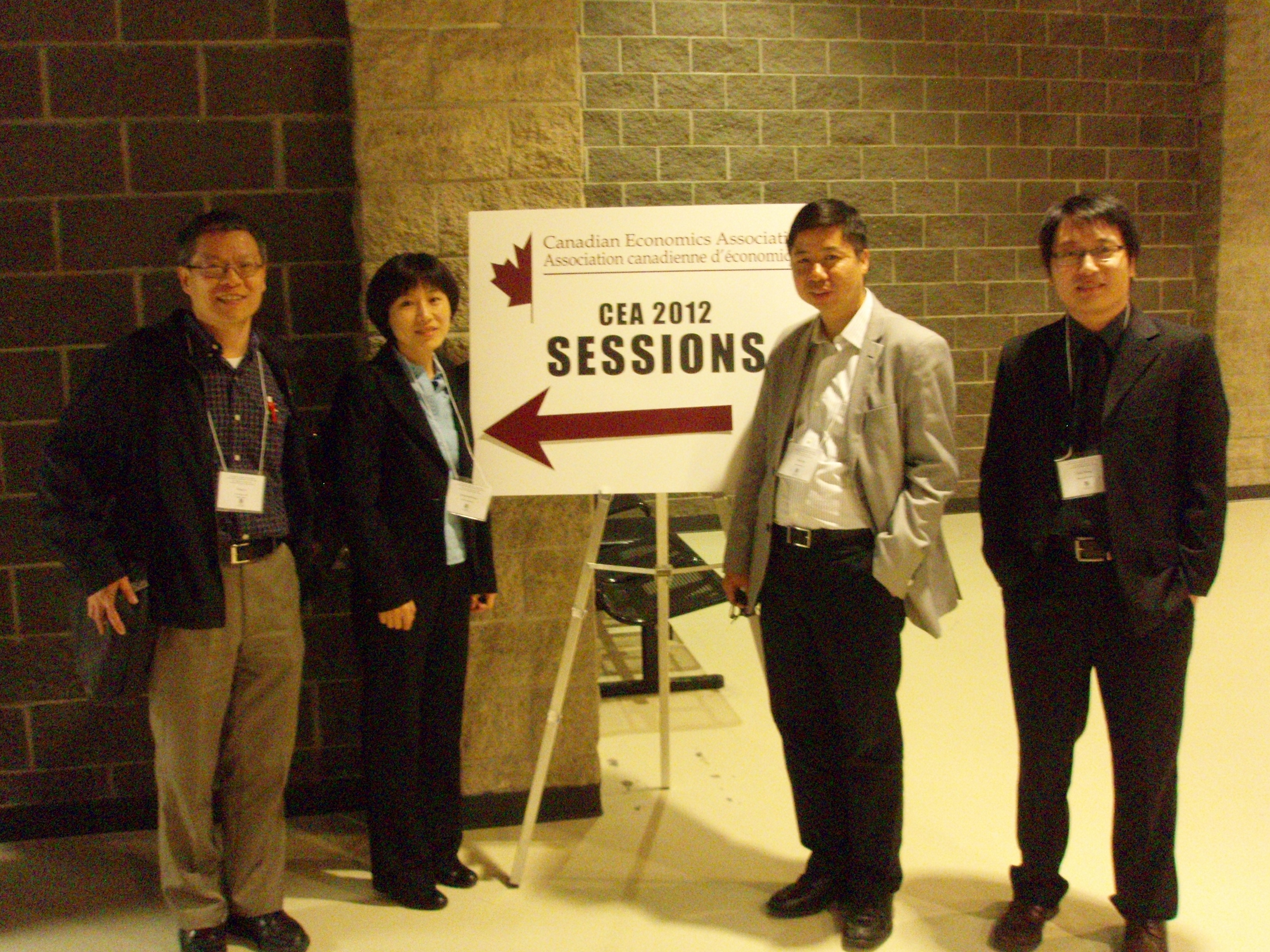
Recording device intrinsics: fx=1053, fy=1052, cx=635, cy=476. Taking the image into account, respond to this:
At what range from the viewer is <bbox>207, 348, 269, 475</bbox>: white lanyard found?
204cm

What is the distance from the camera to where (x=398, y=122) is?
2.54 m

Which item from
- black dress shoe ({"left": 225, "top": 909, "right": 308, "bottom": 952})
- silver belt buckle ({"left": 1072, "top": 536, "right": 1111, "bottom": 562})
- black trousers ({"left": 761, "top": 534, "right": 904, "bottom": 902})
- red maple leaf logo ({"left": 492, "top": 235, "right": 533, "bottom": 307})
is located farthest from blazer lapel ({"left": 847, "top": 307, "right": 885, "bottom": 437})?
black dress shoe ({"left": 225, "top": 909, "right": 308, "bottom": 952})

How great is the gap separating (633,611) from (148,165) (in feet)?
6.30

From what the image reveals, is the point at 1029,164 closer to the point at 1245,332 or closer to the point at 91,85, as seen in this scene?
the point at 1245,332

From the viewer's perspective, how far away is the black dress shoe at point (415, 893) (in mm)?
2344

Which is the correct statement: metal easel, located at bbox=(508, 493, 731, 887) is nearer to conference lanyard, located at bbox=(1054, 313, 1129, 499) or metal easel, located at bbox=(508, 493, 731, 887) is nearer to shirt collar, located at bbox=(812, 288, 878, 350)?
shirt collar, located at bbox=(812, 288, 878, 350)

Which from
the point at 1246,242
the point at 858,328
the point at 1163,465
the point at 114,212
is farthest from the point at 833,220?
the point at 1246,242

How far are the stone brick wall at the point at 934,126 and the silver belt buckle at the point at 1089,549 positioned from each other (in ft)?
14.1

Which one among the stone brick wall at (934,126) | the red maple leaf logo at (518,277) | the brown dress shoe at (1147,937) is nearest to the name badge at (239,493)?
the red maple leaf logo at (518,277)

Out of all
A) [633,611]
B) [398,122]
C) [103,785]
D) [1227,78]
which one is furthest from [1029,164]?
[103,785]

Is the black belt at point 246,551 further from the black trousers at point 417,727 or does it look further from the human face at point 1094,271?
the human face at point 1094,271

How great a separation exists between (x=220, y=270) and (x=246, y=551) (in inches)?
21.5

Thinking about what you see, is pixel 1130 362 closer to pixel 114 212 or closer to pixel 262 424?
pixel 262 424

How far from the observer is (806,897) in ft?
7.52
